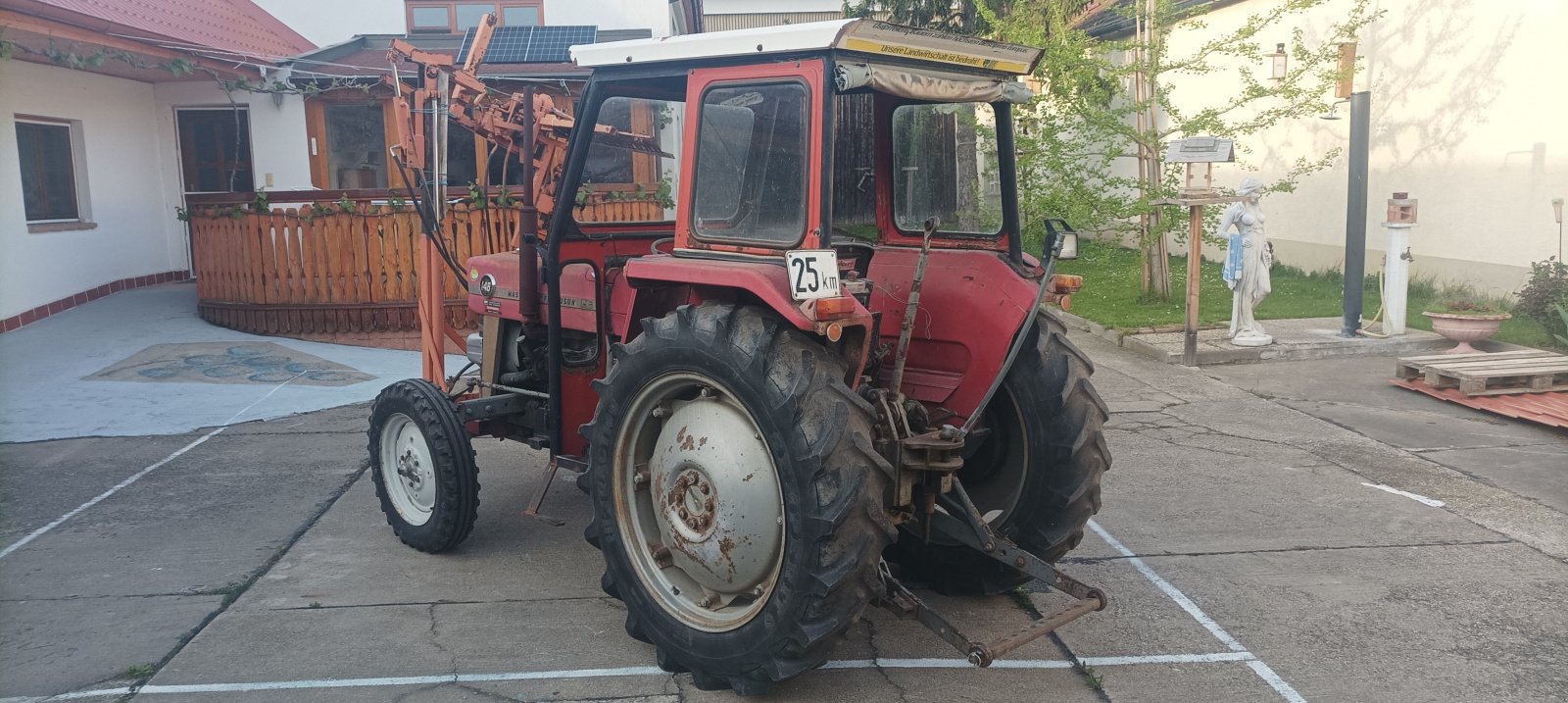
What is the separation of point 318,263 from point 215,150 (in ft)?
14.3

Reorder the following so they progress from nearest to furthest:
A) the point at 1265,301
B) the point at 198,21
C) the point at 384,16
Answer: the point at 1265,301
the point at 198,21
the point at 384,16

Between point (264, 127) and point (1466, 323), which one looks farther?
point (264, 127)

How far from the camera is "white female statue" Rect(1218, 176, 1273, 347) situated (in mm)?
10383

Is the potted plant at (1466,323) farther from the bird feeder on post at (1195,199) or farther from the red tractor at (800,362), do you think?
the red tractor at (800,362)

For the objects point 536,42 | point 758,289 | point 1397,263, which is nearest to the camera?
point 758,289

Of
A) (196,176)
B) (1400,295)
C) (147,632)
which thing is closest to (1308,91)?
(1400,295)

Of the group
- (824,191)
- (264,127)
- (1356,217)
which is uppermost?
(264,127)

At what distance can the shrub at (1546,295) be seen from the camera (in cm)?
983

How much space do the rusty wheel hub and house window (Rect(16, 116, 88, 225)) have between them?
10.2m

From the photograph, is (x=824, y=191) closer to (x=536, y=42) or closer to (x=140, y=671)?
(x=140, y=671)

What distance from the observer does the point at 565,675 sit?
4.04 meters

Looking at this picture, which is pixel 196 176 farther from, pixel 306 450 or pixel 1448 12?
pixel 1448 12

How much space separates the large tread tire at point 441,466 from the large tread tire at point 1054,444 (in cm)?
243

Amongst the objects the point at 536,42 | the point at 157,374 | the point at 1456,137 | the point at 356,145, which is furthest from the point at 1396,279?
the point at 356,145
